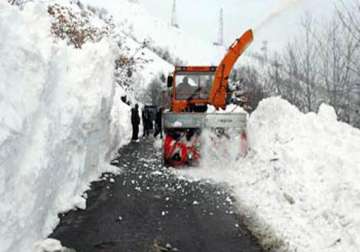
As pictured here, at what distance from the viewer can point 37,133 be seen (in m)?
7.94

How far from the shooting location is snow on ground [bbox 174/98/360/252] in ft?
23.7

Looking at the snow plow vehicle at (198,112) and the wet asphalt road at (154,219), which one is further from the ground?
the snow plow vehicle at (198,112)

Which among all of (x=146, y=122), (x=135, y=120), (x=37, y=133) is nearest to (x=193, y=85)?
Result: (x=135, y=120)

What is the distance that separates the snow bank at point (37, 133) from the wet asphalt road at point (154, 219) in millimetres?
461

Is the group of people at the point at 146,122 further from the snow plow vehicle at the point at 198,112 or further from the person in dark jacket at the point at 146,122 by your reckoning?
the snow plow vehicle at the point at 198,112

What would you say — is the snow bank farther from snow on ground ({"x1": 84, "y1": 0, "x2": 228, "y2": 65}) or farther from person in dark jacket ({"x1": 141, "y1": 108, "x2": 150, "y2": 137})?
snow on ground ({"x1": 84, "y1": 0, "x2": 228, "y2": 65})

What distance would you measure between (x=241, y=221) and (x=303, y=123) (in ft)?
14.4

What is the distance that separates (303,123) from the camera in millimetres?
12172

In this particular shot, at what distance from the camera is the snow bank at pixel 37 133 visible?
662 centimetres

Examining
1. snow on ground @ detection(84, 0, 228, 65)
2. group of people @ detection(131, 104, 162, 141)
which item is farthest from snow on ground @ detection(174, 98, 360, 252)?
snow on ground @ detection(84, 0, 228, 65)

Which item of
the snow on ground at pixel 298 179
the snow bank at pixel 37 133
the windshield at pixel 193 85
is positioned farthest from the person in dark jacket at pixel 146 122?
the snow bank at pixel 37 133

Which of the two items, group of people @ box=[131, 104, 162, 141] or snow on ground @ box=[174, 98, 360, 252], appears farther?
group of people @ box=[131, 104, 162, 141]

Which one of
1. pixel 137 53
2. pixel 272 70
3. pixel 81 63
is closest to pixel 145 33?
pixel 137 53

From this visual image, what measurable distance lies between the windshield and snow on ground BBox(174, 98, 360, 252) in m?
2.57
